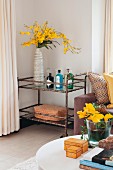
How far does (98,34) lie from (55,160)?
2.60 meters

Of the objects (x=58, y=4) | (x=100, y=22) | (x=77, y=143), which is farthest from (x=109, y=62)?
(x=77, y=143)

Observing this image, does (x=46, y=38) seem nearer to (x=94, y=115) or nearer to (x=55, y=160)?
(x=94, y=115)

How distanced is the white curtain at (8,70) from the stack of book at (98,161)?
221 centimetres

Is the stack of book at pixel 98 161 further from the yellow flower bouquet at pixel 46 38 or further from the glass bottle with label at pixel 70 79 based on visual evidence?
the yellow flower bouquet at pixel 46 38

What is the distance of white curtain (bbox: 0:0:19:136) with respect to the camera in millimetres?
3955

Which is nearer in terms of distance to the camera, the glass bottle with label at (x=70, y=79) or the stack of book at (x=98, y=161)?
the stack of book at (x=98, y=161)

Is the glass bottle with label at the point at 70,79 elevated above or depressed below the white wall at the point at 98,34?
below

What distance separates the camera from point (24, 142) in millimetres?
3895

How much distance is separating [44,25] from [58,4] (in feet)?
1.21

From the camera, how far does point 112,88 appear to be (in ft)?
11.8

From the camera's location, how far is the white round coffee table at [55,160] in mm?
1979

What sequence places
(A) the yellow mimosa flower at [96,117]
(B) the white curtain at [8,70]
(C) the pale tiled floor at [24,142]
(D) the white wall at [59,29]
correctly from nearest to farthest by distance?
(A) the yellow mimosa flower at [96,117] → (C) the pale tiled floor at [24,142] → (B) the white curtain at [8,70] → (D) the white wall at [59,29]

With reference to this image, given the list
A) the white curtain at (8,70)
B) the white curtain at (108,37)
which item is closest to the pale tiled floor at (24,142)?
the white curtain at (8,70)

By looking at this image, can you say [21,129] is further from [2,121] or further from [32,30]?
[32,30]
